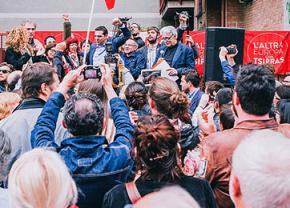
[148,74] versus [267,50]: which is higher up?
[267,50]

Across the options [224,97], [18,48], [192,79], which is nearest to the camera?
[224,97]

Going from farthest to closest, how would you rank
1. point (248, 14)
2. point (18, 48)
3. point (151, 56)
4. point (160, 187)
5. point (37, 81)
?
point (248, 14) < point (18, 48) < point (151, 56) < point (37, 81) < point (160, 187)

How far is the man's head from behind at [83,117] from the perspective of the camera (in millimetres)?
3209

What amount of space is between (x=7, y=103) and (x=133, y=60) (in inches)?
177

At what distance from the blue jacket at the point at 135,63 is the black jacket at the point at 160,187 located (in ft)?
20.6

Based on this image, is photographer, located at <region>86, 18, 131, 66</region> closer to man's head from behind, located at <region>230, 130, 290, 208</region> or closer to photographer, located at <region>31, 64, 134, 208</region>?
photographer, located at <region>31, 64, 134, 208</region>

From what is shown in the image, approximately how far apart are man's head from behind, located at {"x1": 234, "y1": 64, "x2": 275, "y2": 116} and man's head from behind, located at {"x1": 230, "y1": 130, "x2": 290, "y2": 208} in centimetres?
119

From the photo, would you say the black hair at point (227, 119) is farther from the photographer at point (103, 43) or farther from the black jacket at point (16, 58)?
the black jacket at point (16, 58)

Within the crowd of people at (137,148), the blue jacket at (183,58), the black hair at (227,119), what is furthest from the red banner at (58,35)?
the black hair at (227,119)

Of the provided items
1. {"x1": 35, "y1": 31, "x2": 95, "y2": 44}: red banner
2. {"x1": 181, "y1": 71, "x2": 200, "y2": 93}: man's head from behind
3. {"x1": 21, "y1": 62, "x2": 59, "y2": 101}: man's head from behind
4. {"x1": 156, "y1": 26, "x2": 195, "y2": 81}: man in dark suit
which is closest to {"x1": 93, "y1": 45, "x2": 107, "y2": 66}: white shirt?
{"x1": 156, "y1": 26, "x2": 195, "y2": 81}: man in dark suit

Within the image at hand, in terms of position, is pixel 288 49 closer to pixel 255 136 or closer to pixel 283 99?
pixel 283 99

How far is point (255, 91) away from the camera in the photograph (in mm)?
3430

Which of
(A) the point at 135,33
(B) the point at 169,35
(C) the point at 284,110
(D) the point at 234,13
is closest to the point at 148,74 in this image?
(B) the point at 169,35

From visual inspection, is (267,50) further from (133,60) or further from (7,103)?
(7,103)
